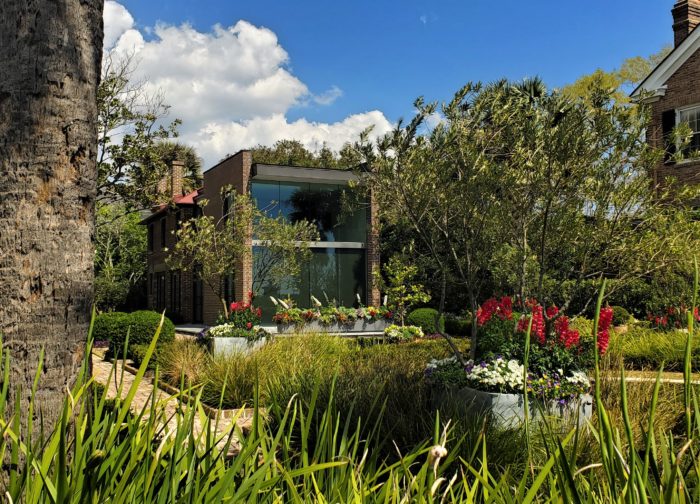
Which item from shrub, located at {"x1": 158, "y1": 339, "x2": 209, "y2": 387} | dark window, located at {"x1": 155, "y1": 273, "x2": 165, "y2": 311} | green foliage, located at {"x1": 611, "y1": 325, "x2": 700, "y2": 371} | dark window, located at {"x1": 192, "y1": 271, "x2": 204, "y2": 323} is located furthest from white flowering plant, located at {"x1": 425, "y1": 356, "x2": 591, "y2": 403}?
dark window, located at {"x1": 155, "y1": 273, "x2": 165, "y2": 311}

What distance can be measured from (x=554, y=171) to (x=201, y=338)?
29.9 ft

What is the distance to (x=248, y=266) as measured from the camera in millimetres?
21516

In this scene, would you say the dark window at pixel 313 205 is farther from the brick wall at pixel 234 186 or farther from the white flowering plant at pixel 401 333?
the white flowering plant at pixel 401 333

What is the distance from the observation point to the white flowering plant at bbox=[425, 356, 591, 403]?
5.47 m

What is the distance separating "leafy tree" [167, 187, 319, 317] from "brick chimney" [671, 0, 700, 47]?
13.9m

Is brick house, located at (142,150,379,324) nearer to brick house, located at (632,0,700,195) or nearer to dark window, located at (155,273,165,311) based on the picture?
dark window, located at (155,273,165,311)

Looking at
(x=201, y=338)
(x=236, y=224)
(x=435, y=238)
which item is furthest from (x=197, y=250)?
(x=435, y=238)

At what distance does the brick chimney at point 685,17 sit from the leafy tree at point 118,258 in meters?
24.6

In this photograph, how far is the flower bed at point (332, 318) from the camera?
17.8 meters

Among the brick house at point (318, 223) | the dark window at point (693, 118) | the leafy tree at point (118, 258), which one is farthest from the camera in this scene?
the leafy tree at point (118, 258)

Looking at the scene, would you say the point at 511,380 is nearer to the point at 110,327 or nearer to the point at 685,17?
the point at 110,327

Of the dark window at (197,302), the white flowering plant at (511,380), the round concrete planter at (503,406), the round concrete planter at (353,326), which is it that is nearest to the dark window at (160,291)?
the dark window at (197,302)

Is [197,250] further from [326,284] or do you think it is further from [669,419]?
[669,419]

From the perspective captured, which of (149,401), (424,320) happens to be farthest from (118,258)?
(149,401)
